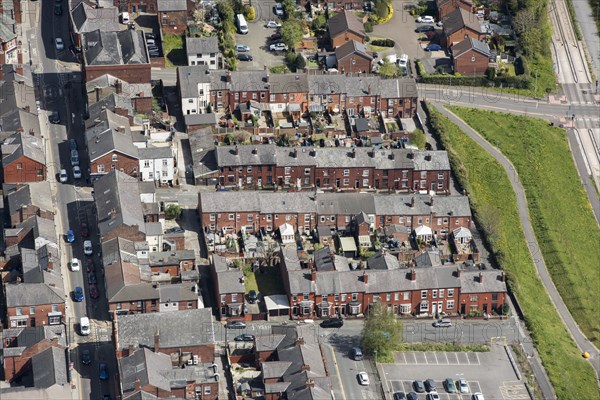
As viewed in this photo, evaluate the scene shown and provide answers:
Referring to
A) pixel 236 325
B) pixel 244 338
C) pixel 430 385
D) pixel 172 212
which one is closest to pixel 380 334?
pixel 430 385

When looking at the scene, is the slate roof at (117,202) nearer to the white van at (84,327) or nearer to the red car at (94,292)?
the red car at (94,292)

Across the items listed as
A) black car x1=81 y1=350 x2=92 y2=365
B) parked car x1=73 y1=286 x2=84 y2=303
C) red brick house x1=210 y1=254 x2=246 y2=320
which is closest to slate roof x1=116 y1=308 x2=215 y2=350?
black car x1=81 y1=350 x2=92 y2=365

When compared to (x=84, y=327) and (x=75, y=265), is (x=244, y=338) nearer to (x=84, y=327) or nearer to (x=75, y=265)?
(x=84, y=327)

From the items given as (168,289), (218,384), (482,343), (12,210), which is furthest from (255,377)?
(12,210)

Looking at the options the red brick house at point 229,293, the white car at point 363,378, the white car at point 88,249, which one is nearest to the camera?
the white car at point 363,378

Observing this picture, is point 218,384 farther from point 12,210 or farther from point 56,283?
point 12,210

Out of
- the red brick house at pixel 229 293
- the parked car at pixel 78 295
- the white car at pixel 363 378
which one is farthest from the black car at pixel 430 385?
the parked car at pixel 78 295

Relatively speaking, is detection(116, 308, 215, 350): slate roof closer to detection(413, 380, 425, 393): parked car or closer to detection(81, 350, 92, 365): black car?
detection(81, 350, 92, 365): black car
